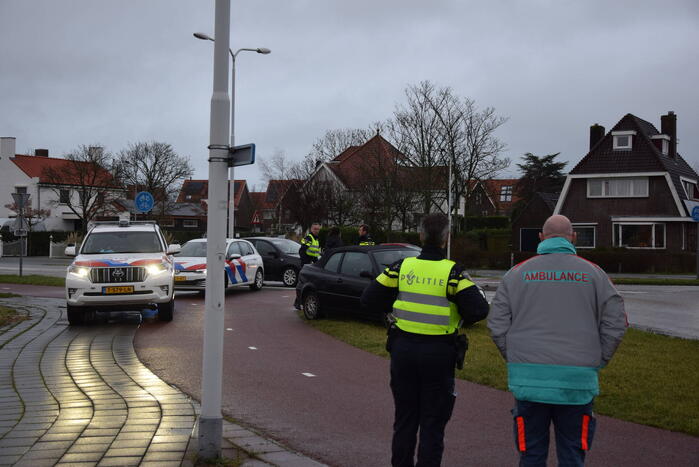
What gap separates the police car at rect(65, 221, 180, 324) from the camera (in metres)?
12.3

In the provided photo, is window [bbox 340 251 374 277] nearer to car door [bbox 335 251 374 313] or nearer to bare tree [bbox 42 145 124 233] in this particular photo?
car door [bbox 335 251 374 313]

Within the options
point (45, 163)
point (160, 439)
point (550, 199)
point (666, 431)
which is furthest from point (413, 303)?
point (45, 163)

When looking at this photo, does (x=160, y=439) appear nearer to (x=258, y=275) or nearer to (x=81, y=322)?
(x=81, y=322)

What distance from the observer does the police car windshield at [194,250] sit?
18516 mm

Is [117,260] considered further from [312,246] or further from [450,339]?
[450,339]

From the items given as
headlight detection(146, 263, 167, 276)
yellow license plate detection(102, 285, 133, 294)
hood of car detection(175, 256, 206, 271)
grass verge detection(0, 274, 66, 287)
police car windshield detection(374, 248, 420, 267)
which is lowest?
grass verge detection(0, 274, 66, 287)

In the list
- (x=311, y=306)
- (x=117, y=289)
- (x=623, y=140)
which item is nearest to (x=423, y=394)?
(x=311, y=306)

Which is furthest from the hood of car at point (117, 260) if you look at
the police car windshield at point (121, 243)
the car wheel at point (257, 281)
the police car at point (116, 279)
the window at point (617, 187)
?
the window at point (617, 187)

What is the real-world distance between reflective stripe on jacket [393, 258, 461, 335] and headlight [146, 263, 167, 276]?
9036mm

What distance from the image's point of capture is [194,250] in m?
18.7

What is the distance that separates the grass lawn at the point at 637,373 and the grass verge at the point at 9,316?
553 cm

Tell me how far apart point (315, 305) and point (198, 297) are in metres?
6.00

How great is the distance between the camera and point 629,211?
143 ft

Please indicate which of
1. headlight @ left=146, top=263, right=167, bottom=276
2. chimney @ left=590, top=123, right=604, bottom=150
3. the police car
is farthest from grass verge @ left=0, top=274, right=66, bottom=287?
chimney @ left=590, top=123, right=604, bottom=150
